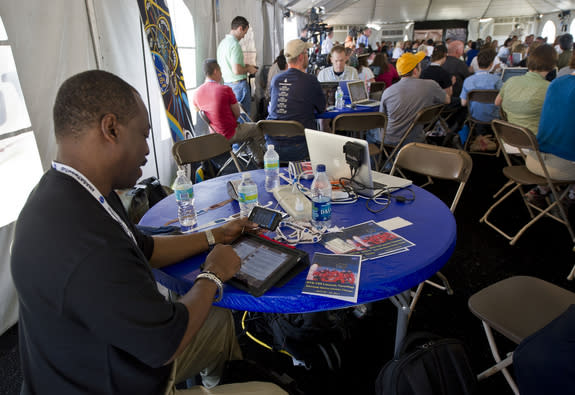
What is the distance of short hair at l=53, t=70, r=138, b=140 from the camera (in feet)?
2.73

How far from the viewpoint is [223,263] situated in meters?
1.09

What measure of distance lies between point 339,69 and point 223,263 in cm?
499

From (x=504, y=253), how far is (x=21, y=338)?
313 centimetres

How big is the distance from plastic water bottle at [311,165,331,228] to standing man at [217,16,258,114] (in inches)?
184

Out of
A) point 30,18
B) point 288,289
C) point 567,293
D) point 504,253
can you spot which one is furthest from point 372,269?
point 30,18

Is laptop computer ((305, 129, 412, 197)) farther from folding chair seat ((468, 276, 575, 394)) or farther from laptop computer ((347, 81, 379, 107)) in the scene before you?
laptop computer ((347, 81, 379, 107))

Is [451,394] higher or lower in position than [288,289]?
lower

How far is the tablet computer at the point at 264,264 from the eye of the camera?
106 cm

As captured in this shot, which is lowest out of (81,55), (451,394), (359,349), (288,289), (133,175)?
(359,349)

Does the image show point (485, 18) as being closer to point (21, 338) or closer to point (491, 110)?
point (491, 110)

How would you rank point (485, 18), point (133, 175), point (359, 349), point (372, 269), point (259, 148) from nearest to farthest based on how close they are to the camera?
1. point (133, 175)
2. point (372, 269)
3. point (359, 349)
4. point (259, 148)
5. point (485, 18)

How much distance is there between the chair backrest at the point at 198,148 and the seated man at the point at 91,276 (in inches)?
62.0

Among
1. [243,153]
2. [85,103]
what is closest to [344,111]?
[243,153]

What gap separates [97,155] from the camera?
87 cm
